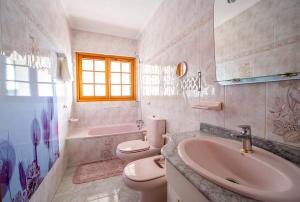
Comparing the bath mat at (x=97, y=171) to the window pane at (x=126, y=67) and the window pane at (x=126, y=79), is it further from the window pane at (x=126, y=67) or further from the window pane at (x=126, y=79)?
the window pane at (x=126, y=67)

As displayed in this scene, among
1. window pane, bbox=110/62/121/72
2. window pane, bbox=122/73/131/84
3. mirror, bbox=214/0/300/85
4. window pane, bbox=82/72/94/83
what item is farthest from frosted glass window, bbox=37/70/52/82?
window pane, bbox=122/73/131/84

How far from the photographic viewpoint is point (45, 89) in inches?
50.9

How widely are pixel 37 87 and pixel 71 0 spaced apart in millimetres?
1643

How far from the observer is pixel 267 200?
379 mm

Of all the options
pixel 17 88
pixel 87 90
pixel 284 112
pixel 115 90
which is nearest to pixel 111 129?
pixel 115 90

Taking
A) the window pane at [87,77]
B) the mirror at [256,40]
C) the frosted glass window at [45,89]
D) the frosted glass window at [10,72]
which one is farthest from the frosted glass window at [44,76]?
the window pane at [87,77]

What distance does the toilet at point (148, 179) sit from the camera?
1.16m

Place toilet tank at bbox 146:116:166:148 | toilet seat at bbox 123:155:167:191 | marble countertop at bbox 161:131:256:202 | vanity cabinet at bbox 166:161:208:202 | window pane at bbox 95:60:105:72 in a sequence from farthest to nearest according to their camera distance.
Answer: window pane at bbox 95:60:105:72
toilet tank at bbox 146:116:166:148
toilet seat at bbox 123:155:167:191
vanity cabinet at bbox 166:161:208:202
marble countertop at bbox 161:131:256:202

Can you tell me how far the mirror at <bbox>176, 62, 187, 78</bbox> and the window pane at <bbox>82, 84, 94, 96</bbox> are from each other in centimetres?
226

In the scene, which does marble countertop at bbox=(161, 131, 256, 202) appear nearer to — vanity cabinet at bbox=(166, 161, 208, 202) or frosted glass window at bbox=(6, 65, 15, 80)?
vanity cabinet at bbox=(166, 161, 208, 202)

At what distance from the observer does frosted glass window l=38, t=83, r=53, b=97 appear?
46.2 inches

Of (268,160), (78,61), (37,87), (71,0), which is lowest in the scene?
(268,160)

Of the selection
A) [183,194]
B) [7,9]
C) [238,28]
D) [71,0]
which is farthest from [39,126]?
[71,0]

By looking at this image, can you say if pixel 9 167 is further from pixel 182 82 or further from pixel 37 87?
pixel 182 82
